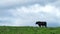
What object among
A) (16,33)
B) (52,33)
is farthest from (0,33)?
(52,33)

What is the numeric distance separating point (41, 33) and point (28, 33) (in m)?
1.30

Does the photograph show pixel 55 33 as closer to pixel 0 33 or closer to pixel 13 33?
pixel 13 33

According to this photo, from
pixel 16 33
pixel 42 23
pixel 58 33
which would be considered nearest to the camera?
pixel 16 33

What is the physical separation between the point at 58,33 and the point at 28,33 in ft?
10.2

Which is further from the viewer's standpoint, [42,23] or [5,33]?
[42,23]

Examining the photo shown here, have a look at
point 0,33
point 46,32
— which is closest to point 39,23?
point 46,32

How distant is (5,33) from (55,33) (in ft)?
16.3

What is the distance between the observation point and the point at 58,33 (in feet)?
54.8

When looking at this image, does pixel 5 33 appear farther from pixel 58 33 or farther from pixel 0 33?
pixel 58 33

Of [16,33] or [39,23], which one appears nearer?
[16,33]

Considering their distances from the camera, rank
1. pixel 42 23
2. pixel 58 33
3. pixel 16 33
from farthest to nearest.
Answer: pixel 42 23
pixel 58 33
pixel 16 33

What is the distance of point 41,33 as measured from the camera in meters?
16.2

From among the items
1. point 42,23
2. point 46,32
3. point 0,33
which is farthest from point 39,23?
point 0,33

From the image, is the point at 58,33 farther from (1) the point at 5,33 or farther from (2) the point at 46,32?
(1) the point at 5,33
